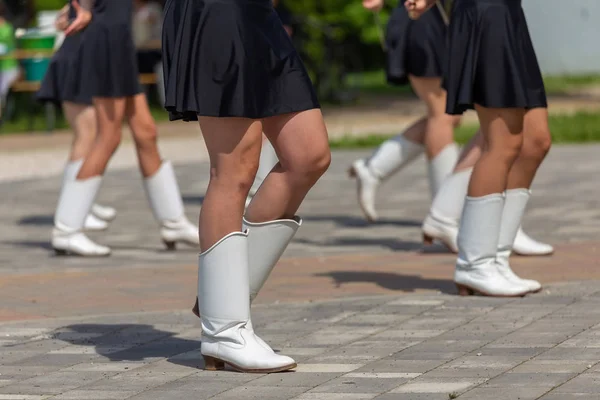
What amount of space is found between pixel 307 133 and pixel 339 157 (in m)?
8.84

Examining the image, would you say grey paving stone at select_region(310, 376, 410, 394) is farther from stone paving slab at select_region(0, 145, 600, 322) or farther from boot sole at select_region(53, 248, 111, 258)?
boot sole at select_region(53, 248, 111, 258)

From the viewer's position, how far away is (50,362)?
5.09 metres

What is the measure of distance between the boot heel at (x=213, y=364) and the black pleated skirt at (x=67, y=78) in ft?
11.4

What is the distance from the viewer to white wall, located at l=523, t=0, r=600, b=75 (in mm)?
24547

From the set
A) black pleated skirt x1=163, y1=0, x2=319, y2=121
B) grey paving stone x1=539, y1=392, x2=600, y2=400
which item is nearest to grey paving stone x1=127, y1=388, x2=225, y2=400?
black pleated skirt x1=163, y1=0, x2=319, y2=121

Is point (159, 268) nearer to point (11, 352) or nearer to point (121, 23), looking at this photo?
point (121, 23)

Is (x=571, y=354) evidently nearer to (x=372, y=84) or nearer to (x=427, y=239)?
(x=427, y=239)

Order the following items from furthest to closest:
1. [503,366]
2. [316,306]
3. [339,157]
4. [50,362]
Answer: [339,157], [316,306], [50,362], [503,366]

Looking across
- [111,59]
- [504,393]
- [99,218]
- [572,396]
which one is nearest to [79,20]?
[111,59]

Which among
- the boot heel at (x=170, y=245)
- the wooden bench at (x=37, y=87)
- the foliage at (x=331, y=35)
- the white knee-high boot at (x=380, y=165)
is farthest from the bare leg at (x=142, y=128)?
the foliage at (x=331, y=35)

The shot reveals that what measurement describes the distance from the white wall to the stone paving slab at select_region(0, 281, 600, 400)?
18.6 metres

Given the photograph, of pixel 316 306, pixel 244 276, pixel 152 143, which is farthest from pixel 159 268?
pixel 244 276

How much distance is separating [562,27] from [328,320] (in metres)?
19.6

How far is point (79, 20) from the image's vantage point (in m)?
7.75
